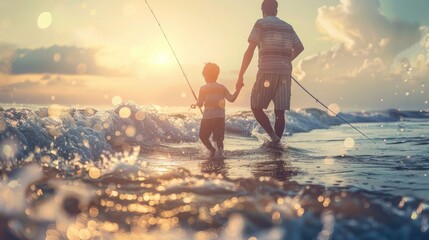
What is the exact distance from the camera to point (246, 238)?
8.41ft

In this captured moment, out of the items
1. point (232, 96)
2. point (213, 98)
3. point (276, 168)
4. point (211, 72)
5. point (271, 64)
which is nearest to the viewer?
point (276, 168)

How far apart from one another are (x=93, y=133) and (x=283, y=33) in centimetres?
359

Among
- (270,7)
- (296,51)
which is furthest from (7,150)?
(296,51)

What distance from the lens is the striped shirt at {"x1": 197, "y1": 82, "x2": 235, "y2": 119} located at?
713 centimetres

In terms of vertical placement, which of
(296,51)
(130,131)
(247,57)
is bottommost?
(130,131)

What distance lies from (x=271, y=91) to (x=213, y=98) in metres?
1.14

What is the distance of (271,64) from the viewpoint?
750 centimetres

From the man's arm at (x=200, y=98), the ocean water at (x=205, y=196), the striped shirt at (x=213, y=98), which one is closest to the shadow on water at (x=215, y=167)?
the ocean water at (x=205, y=196)

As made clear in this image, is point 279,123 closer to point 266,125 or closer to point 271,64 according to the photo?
point 266,125

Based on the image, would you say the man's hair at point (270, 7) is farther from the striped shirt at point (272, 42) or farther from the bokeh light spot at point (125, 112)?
the bokeh light spot at point (125, 112)

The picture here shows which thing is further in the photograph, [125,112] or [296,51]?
[125,112]

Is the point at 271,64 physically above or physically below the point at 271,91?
above

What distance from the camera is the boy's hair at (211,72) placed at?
7352mm

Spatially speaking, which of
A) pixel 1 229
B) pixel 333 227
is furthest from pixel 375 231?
pixel 1 229
